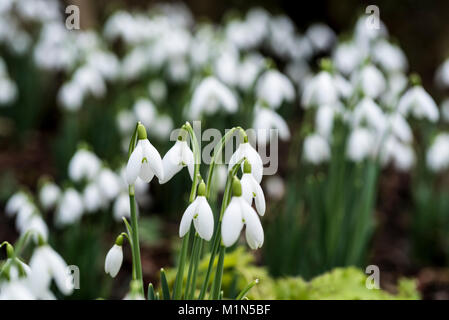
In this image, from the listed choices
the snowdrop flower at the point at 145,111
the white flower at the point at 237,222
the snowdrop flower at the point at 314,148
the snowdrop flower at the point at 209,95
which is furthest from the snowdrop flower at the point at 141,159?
the snowdrop flower at the point at 145,111

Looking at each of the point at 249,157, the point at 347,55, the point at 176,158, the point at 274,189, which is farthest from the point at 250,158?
the point at 347,55

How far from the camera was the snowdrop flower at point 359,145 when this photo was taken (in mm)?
2516

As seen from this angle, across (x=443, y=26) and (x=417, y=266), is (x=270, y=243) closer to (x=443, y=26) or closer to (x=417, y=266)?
(x=417, y=266)

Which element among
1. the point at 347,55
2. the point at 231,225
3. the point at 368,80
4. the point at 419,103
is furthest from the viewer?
the point at 347,55

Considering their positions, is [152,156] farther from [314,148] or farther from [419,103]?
[314,148]

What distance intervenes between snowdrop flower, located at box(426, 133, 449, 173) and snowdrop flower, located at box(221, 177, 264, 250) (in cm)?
212

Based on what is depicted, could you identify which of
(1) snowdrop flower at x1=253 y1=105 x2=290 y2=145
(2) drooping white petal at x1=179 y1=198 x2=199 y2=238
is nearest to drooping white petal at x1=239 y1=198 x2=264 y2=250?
(2) drooping white petal at x1=179 y1=198 x2=199 y2=238

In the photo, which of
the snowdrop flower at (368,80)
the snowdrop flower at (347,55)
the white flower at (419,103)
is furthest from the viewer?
the snowdrop flower at (347,55)

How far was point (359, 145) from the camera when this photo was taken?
8.25 ft

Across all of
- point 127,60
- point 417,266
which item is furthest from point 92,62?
point 417,266

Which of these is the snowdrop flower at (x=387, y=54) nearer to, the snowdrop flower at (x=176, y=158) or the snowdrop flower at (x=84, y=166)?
the snowdrop flower at (x=84, y=166)

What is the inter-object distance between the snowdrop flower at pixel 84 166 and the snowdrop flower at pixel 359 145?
3.88ft

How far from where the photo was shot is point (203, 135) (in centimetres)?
306

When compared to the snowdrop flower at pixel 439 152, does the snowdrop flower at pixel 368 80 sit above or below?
above
